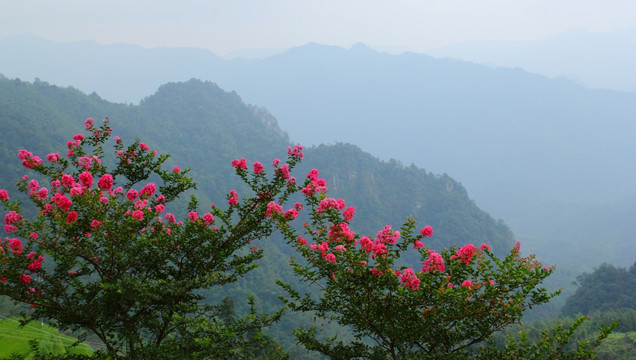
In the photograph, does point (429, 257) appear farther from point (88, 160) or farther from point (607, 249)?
point (607, 249)

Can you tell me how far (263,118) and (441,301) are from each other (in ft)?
360

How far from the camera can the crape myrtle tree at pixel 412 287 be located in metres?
4.57

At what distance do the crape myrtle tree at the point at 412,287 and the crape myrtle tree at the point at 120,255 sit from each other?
3.63ft

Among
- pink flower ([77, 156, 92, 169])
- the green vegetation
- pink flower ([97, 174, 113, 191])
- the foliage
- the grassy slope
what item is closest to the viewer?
the foliage

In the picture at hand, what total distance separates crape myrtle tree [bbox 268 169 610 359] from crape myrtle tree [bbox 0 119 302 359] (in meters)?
1.11

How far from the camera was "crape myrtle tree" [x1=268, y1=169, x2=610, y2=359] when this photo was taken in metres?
4.57

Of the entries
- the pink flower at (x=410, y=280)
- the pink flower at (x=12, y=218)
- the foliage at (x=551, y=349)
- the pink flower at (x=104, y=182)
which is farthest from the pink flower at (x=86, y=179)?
the foliage at (x=551, y=349)

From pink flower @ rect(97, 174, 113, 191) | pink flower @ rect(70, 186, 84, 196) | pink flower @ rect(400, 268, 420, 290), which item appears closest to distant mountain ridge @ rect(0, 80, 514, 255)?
pink flower @ rect(97, 174, 113, 191)

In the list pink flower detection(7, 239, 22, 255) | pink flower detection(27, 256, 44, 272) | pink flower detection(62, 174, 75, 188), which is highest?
pink flower detection(62, 174, 75, 188)

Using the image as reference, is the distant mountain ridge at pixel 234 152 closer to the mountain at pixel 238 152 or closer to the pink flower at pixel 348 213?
the mountain at pixel 238 152

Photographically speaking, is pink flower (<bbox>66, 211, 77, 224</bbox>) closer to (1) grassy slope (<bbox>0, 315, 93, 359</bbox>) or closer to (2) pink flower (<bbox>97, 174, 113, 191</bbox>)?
(2) pink flower (<bbox>97, 174, 113, 191</bbox>)

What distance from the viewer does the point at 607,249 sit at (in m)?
112

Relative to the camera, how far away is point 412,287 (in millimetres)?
4715

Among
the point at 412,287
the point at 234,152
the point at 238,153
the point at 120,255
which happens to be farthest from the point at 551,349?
the point at 238,153
